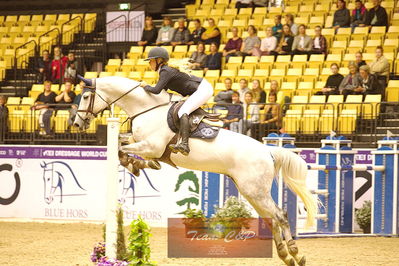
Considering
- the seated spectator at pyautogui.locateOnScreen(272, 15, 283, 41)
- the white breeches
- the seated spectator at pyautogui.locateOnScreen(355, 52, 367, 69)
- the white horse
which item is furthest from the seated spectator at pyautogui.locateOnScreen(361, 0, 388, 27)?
the white breeches

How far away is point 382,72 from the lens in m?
14.2

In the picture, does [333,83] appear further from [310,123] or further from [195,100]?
[195,100]

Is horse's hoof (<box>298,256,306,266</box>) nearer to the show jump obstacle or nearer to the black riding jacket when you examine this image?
the black riding jacket

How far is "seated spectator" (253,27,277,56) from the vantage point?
16062mm

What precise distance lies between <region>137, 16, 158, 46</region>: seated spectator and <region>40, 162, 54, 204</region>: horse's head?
5.15m

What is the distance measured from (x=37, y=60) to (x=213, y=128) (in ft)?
38.9

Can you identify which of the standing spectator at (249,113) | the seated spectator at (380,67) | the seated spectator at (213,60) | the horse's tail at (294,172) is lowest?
the horse's tail at (294,172)

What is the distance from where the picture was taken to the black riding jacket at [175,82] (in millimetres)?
7918

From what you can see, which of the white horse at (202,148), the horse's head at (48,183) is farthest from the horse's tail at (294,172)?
the horse's head at (48,183)

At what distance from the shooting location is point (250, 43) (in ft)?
53.9

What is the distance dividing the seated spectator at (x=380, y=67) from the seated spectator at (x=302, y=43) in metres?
1.88

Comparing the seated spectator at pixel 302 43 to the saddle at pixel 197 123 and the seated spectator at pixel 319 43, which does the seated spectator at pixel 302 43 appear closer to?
the seated spectator at pixel 319 43

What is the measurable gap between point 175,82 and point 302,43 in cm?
815

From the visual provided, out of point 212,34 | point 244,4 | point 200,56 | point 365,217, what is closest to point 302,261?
point 365,217
